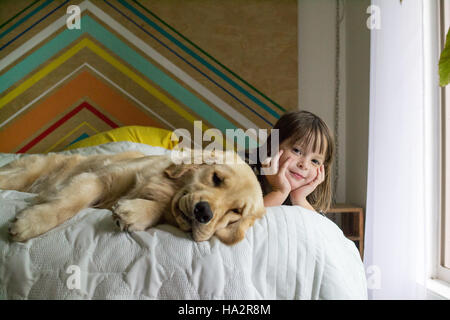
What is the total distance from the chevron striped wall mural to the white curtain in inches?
52.7

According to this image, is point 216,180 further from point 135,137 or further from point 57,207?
point 135,137

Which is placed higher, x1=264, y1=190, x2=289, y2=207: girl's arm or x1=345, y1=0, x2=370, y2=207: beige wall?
x1=345, y1=0, x2=370, y2=207: beige wall

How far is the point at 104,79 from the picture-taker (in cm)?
379

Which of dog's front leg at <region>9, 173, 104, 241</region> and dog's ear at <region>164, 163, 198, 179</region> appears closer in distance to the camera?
dog's front leg at <region>9, 173, 104, 241</region>

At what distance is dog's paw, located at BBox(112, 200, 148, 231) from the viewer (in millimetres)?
1058

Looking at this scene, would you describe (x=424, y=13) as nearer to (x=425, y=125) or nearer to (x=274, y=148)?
(x=425, y=125)

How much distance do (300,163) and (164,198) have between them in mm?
1010

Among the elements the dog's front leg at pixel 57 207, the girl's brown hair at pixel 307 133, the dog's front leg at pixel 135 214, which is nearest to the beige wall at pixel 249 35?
the girl's brown hair at pixel 307 133

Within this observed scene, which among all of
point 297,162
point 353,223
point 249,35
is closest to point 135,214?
point 297,162

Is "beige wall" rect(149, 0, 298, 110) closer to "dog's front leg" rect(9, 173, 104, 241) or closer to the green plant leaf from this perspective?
"dog's front leg" rect(9, 173, 104, 241)

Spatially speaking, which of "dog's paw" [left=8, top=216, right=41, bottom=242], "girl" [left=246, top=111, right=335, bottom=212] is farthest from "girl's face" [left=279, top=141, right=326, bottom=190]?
"dog's paw" [left=8, top=216, right=41, bottom=242]

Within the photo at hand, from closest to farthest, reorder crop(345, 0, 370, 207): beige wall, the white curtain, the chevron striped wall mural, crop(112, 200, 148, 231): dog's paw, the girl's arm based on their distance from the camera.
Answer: crop(112, 200, 148, 231): dog's paw, the girl's arm, the white curtain, crop(345, 0, 370, 207): beige wall, the chevron striped wall mural

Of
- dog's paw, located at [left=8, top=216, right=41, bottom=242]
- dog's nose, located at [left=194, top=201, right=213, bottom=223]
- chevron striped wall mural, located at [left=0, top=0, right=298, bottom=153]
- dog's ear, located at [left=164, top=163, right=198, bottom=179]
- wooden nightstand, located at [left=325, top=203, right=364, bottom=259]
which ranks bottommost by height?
wooden nightstand, located at [left=325, top=203, right=364, bottom=259]
